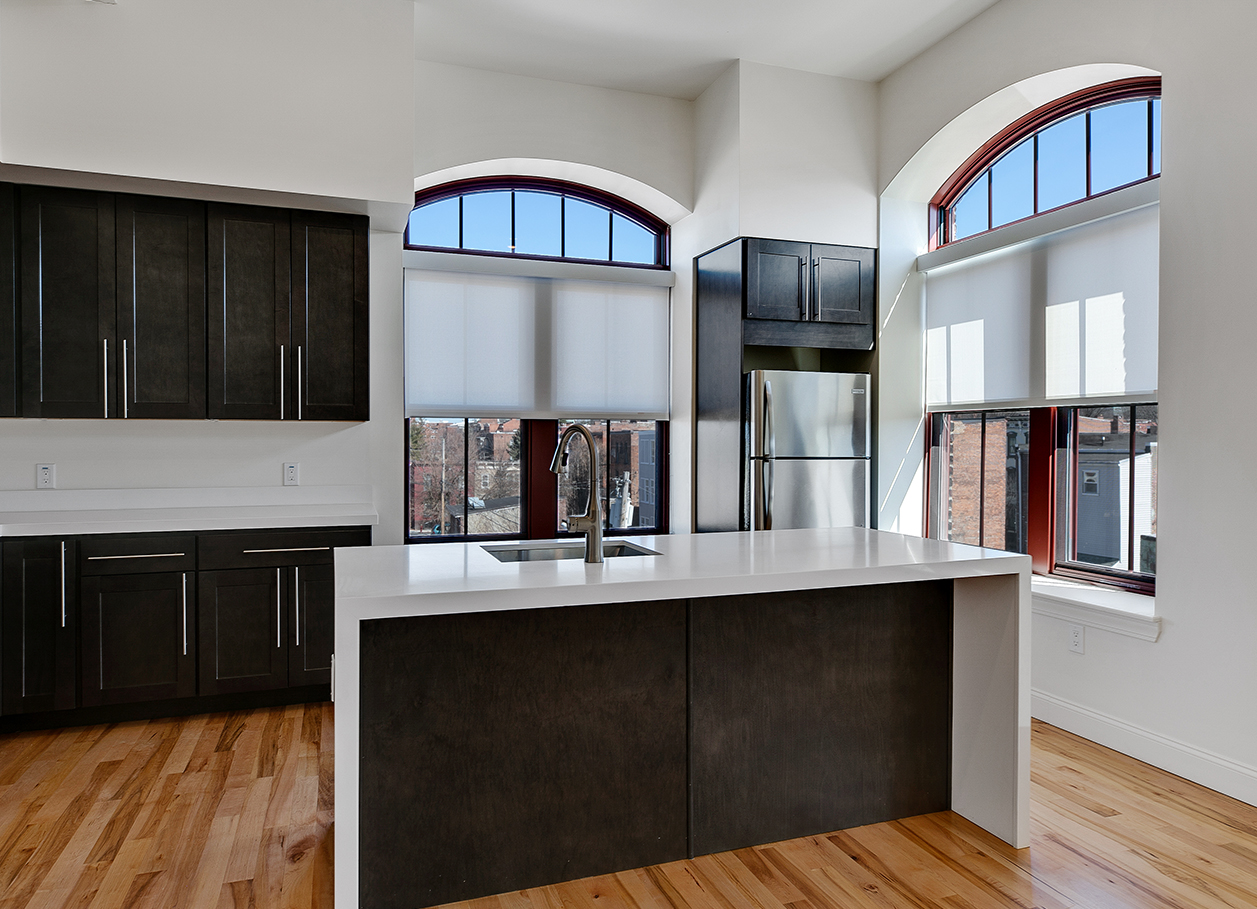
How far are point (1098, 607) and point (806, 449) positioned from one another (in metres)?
1.54

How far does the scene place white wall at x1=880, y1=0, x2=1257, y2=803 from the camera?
8.81 feet

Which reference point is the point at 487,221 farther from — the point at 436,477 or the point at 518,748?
the point at 518,748

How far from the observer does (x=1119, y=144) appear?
3.47 m

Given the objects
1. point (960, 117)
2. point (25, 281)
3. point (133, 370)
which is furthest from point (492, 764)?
point (960, 117)

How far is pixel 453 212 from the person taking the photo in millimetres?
4594

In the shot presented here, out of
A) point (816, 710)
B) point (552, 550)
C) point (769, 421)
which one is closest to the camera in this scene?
point (816, 710)

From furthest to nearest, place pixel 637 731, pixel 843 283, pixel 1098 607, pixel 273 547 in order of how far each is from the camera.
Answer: pixel 843 283
pixel 273 547
pixel 1098 607
pixel 637 731

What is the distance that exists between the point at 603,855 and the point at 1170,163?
312cm

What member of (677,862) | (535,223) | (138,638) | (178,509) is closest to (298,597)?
(138,638)

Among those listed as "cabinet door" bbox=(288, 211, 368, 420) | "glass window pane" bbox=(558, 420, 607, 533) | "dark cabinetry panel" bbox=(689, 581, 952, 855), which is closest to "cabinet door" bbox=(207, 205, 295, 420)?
"cabinet door" bbox=(288, 211, 368, 420)

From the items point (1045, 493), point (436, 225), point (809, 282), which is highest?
point (436, 225)

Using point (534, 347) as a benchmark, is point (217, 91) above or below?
above

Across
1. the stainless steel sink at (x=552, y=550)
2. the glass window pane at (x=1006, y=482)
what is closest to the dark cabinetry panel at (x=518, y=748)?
the stainless steel sink at (x=552, y=550)

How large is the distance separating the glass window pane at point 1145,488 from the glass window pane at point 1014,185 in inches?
48.0
